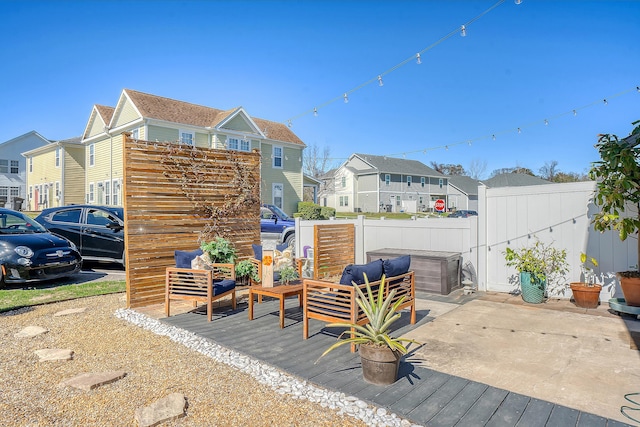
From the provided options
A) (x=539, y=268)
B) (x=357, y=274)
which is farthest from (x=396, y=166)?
(x=357, y=274)

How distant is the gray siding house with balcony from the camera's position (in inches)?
1420

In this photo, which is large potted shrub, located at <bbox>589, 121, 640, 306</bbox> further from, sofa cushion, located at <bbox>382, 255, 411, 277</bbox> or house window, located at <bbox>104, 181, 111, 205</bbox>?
house window, located at <bbox>104, 181, 111, 205</bbox>

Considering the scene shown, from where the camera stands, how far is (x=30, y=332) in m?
4.30

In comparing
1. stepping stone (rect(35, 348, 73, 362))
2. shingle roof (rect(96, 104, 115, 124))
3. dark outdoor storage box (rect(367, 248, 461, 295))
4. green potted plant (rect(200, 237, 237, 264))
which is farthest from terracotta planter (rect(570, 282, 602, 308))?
shingle roof (rect(96, 104, 115, 124))

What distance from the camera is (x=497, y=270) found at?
21.4 feet

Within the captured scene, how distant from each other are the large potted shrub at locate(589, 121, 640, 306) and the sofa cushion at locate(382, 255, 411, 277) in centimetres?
278

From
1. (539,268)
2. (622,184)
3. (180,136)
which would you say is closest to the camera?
(622,184)

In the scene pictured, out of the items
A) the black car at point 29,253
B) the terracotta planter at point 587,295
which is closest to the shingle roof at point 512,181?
the terracotta planter at point 587,295

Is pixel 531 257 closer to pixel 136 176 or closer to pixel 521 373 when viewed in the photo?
pixel 521 373

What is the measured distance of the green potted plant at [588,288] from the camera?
5.25m

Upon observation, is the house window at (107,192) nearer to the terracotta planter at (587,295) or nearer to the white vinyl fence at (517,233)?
the white vinyl fence at (517,233)

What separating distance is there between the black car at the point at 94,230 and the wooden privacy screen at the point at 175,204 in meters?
3.04

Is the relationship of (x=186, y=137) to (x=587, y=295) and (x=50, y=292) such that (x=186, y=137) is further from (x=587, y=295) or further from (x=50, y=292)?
(x=587, y=295)

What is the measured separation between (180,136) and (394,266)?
52.0 feet
